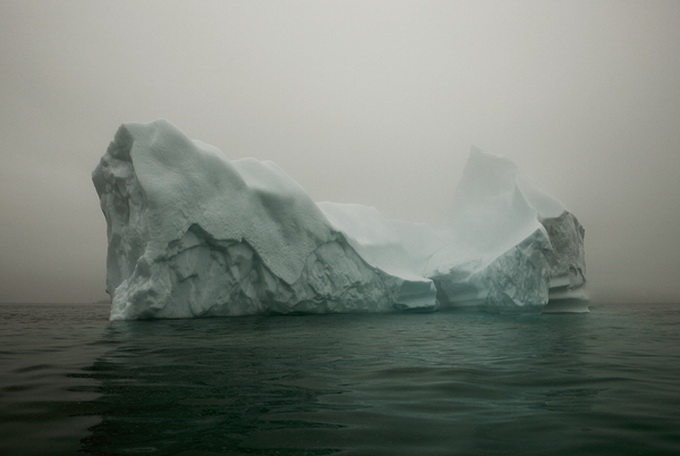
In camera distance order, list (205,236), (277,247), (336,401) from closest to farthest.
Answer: (336,401), (205,236), (277,247)

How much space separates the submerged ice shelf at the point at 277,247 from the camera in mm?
12500

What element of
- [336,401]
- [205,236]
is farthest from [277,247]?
[336,401]

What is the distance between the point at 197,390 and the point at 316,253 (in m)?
12.3

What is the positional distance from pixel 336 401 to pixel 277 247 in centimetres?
1149

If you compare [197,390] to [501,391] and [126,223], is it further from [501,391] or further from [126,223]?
[126,223]

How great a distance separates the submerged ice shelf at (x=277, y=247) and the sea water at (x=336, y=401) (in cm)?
669

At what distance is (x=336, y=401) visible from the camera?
3.19 metres

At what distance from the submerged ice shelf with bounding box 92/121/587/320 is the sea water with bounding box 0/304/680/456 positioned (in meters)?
6.69

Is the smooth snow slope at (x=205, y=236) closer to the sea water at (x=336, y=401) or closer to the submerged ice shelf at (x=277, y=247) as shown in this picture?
the submerged ice shelf at (x=277, y=247)

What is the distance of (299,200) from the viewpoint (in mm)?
15625

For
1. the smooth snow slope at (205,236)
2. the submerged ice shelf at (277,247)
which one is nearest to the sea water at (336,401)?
the smooth snow slope at (205,236)

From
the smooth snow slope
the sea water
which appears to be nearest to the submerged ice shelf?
the smooth snow slope

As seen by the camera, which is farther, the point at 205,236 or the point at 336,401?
the point at 205,236

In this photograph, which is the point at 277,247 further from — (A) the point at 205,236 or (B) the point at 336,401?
(B) the point at 336,401
